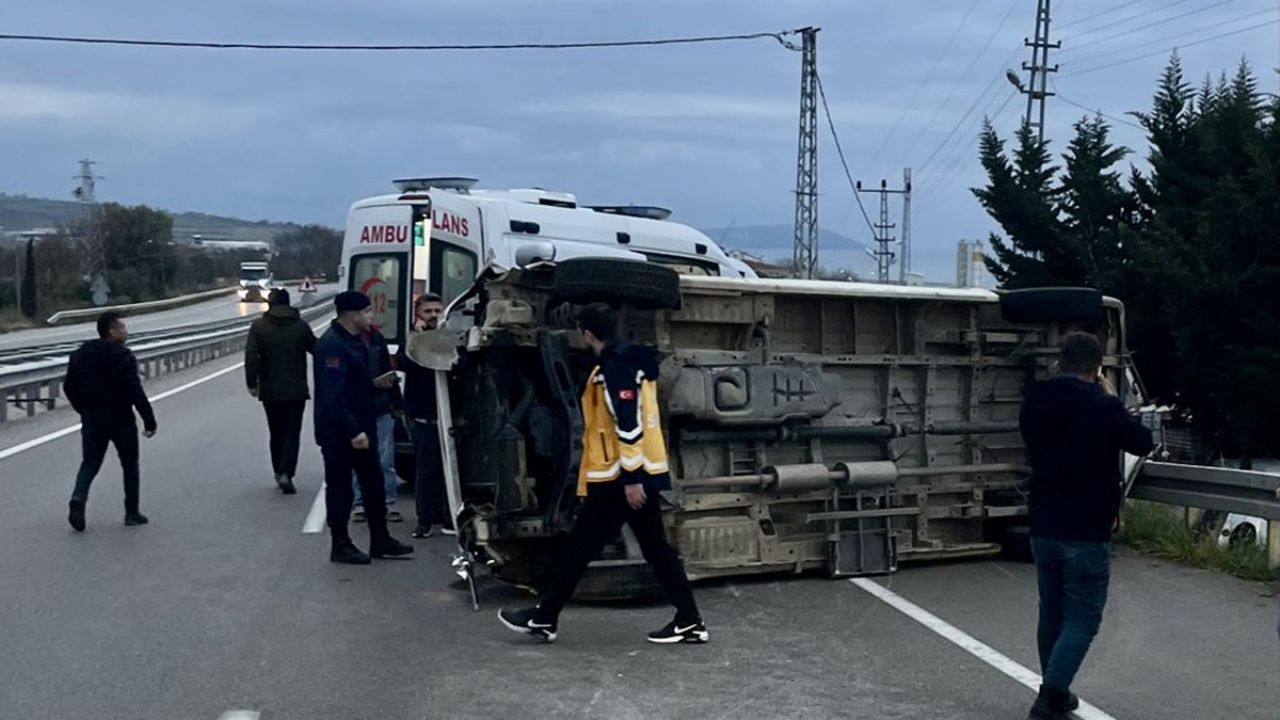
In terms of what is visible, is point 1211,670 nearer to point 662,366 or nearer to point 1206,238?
point 662,366

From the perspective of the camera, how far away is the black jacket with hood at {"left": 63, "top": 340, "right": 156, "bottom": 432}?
1155 centimetres

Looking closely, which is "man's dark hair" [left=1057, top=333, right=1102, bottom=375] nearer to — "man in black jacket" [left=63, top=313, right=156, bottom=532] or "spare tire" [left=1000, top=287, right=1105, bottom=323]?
"spare tire" [left=1000, top=287, right=1105, bottom=323]

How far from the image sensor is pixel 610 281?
27.9 ft

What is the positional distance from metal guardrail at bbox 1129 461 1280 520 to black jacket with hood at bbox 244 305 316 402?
7105 mm

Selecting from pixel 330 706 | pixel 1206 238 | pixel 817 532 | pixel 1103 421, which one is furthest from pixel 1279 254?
pixel 330 706

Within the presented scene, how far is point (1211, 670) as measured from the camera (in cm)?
740

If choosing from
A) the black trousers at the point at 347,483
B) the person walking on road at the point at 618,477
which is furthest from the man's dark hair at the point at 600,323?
the black trousers at the point at 347,483

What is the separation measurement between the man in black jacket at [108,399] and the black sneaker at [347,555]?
2.38 meters

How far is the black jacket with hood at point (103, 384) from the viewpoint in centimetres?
1155

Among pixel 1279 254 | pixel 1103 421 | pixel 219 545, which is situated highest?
pixel 1279 254

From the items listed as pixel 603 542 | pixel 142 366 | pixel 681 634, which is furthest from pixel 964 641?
pixel 142 366

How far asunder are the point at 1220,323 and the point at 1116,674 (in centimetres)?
972

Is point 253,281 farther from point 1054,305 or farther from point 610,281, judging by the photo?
point 610,281

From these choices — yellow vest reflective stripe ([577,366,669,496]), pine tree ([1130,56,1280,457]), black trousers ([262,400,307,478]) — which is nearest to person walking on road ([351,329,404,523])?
black trousers ([262,400,307,478])
